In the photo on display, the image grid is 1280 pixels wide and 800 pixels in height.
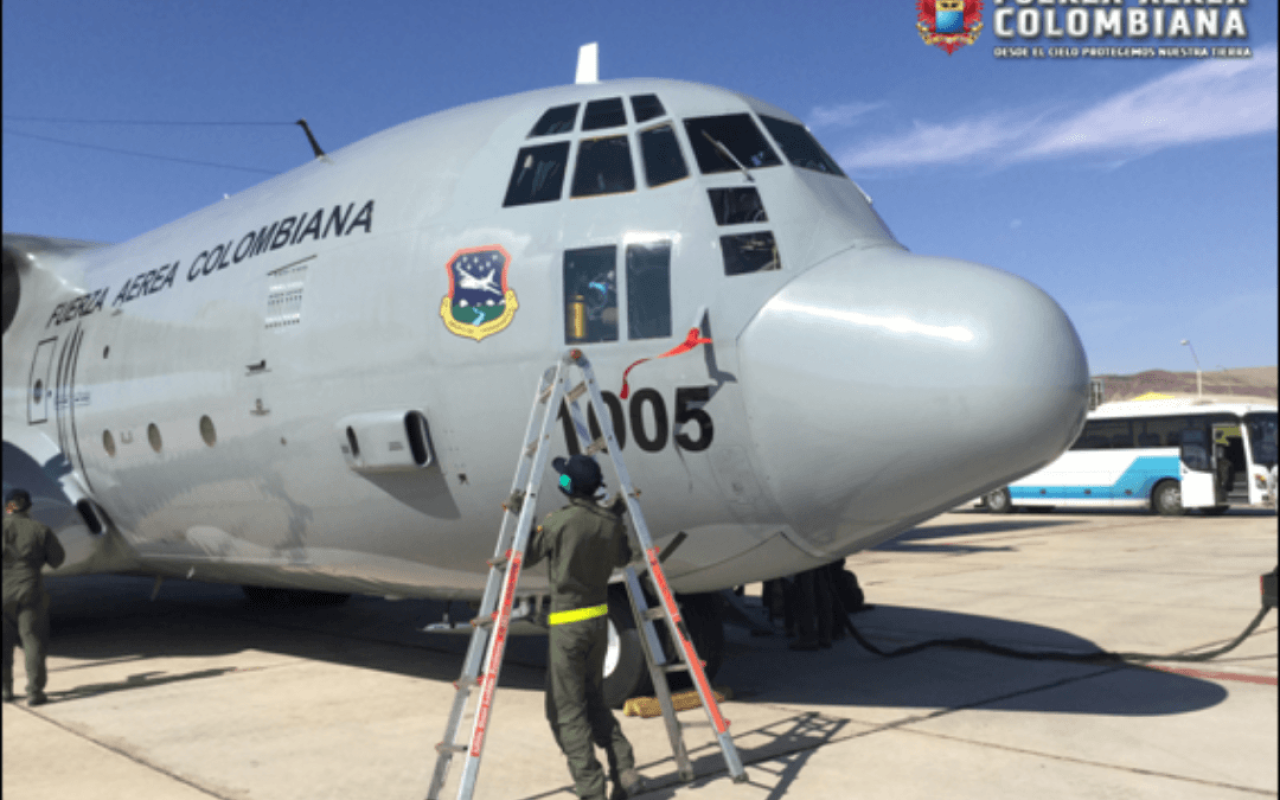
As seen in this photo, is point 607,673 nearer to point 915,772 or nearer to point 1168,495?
point 915,772

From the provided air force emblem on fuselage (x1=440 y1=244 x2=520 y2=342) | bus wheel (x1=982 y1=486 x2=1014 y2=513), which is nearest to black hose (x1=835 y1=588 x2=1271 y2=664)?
air force emblem on fuselage (x1=440 y1=244 x2=520 y2=342)

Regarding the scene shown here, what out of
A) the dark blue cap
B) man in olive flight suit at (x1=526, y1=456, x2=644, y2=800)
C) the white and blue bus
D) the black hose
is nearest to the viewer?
man in olive flight suit at (x1=526, y1=456, x2=644, y2=800)

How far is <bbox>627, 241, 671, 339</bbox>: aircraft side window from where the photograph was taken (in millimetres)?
6754

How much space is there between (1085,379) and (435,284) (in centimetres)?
434

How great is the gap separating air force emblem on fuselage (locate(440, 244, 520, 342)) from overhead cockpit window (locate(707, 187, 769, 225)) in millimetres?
1489

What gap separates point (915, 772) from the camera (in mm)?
6125

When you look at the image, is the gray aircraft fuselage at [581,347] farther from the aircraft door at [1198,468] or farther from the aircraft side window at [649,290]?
the aircraft door at [1198,468]

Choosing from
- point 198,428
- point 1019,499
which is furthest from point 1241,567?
point 1019,499

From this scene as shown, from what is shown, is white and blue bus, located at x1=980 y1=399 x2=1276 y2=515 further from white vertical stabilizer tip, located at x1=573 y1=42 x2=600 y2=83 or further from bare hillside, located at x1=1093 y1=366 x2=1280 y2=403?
bare hillside, located at x1=1093 y1=366 x2=1280 y2=403

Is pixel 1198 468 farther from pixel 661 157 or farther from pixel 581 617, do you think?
pixel 581 617

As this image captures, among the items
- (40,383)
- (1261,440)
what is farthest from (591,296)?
(1261,440)

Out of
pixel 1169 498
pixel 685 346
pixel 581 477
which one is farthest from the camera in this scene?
pixel 1169 498

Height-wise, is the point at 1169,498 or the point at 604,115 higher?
the point at 604,115

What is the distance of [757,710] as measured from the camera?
7.81 metres
